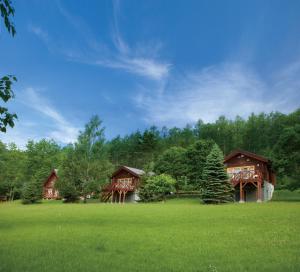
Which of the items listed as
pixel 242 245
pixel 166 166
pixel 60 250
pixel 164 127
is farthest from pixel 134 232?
pixel 164 127

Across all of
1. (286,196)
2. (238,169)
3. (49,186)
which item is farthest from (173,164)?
(49,186)

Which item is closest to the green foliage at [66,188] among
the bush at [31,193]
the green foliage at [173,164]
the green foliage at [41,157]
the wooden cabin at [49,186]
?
the bush at [31,193]

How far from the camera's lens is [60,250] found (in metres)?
9.20

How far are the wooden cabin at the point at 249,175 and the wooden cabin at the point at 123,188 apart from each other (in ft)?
47.6

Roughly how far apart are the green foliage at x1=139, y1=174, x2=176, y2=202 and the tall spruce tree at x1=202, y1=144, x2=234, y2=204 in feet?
24.3

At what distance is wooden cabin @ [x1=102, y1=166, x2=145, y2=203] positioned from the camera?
43.8 metres

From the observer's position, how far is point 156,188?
3712 cm

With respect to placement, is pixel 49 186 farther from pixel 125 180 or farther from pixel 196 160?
pixel 196 160

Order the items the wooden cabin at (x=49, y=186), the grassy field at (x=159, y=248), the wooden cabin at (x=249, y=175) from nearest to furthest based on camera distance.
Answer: the grassy field at (x=159, y=248)
the wooden cabin at (x=249, y=175)
the wooden cabin at (x=49, y=186)

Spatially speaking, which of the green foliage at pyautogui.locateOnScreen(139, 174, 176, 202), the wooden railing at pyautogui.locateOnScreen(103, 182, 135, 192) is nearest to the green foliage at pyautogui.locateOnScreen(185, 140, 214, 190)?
the green foliage at pyautogui.locateOnScreen(139, 174, 176, 202)

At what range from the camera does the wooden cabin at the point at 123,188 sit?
4384cm

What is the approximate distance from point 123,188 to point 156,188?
26.6 feet

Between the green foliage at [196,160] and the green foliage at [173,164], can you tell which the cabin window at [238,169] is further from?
the green foliage at [173,164]

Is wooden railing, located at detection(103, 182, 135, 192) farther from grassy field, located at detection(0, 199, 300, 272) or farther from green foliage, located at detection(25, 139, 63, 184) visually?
grassy field, located at detection(0, 199, 300, 272)
